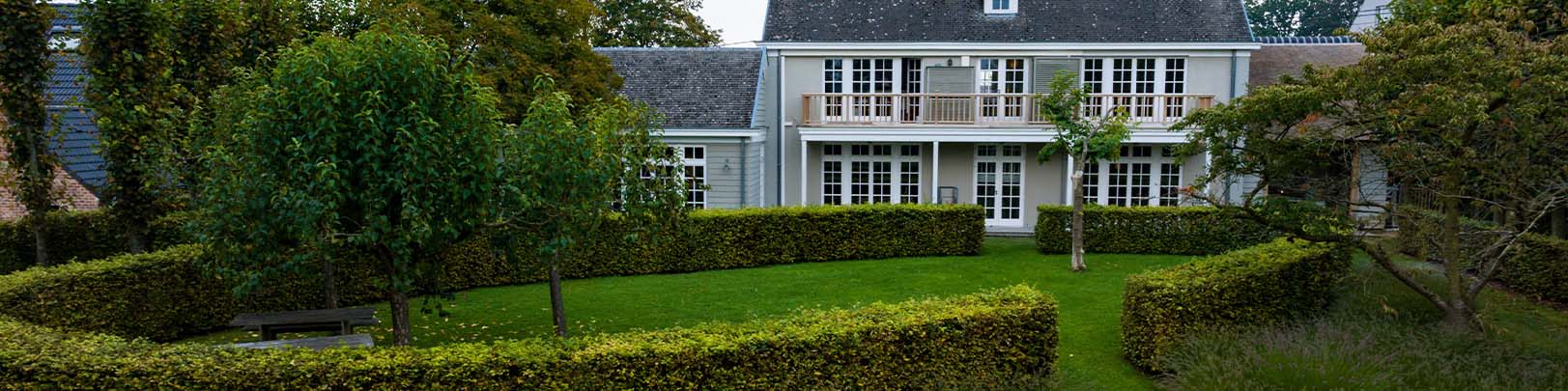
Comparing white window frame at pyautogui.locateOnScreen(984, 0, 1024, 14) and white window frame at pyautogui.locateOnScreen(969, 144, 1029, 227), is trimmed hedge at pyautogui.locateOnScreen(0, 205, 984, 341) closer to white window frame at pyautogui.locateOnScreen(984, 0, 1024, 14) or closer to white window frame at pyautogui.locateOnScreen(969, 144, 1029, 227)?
white window frame at pyautogui.locateOnScreen(969, 144, 1029, 227)

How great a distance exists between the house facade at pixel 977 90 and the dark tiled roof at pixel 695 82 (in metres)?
0.71

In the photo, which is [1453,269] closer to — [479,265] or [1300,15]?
[479,265]

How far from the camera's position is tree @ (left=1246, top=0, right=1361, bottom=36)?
46.6 m

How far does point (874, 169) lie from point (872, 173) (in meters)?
0.10

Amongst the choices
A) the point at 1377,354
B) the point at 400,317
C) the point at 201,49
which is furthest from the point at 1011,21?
the point at 400,317

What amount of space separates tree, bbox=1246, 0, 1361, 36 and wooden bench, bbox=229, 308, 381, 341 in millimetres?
47236

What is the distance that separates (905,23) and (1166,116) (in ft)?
18.7

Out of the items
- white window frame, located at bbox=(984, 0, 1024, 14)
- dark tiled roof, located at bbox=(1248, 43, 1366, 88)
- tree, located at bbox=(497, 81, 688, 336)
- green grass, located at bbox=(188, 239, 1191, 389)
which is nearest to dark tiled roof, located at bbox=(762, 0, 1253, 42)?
white window frame, located at bbox=(984, 0, 1024, 14)

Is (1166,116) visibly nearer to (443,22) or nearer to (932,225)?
(932,225)

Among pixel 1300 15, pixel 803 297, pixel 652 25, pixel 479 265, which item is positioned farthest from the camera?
pixel 1300 15

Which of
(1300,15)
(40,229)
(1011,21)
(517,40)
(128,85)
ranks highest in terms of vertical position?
(1300,15)

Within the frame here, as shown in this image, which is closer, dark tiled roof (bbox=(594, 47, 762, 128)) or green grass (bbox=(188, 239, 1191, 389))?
green grass (bbox=(188, 239, 1191, 389))

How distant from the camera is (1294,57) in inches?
882

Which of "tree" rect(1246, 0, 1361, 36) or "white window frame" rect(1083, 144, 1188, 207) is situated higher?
"tree" rect(1246, 0, 1361, 36)
